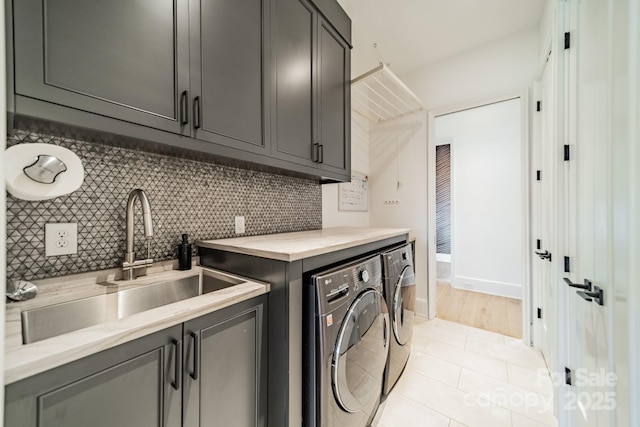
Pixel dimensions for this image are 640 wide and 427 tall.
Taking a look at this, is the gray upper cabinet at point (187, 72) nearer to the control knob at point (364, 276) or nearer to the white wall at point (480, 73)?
the control knob at point (364, 276)

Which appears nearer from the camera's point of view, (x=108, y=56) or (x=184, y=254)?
(x=108, y=56)

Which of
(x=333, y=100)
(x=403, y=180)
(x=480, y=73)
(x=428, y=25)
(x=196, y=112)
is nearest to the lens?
(x=196, y=112)

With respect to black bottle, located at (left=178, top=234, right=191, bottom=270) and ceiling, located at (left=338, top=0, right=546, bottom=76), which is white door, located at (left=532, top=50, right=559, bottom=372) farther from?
black bottle, located at (left=178, top=234, right=191, bottom=270)

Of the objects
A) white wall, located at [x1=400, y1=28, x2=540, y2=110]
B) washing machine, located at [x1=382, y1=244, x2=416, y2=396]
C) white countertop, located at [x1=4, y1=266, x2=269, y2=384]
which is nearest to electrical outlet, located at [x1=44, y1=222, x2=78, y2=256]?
white countertop, located at [x1=4, y1=266, x2=269, y2=384]

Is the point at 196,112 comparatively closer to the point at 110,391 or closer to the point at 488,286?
the point at 110,391

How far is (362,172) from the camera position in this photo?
3.01m

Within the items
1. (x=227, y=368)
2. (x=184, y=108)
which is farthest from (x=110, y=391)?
(x=184, y=108)

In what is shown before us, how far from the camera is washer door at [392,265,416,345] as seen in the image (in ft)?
5.24

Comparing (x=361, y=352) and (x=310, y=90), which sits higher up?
(x=310, y=90)

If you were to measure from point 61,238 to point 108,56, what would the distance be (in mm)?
710

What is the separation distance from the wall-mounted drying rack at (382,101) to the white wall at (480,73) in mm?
257

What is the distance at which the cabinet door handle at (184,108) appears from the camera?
0.98 m

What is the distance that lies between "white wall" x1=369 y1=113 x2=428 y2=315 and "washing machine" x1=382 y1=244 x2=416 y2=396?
97cm

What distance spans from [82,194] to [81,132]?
0.87ft
